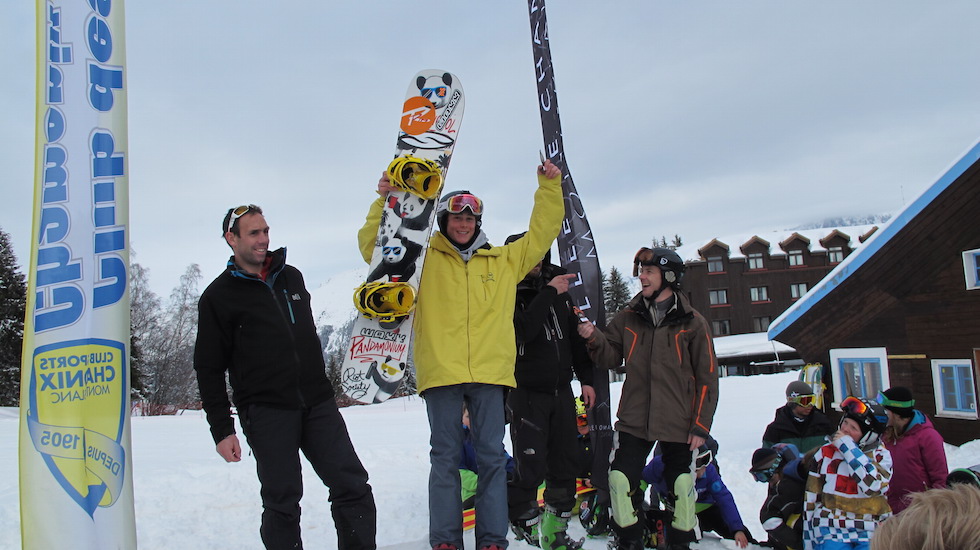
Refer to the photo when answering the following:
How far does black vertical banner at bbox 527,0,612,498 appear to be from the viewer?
17.0 ft

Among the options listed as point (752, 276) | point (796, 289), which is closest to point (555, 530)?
point (752, 276)

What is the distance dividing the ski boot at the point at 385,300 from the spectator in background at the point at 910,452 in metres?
3.79

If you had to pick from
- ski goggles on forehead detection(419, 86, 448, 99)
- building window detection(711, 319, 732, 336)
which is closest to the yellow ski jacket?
ski goggles on forehead detection(419, 86, 448, 99)

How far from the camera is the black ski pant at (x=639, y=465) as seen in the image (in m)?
3.65

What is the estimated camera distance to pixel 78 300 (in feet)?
→ 9.91

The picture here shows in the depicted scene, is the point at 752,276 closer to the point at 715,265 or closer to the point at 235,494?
the point at 715,265

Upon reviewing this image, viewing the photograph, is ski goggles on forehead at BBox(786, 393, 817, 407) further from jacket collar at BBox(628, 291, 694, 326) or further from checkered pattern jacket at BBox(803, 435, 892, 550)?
jacket collar at BBox(628, 291, 694, 326)

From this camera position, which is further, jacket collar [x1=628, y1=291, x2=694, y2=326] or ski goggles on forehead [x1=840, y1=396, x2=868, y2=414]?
jacket collar [x1=628, y1=291, x2=694, y2=326]

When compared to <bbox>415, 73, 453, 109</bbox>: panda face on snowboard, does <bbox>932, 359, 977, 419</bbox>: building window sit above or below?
below

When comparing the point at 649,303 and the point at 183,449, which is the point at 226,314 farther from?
the point at 183,449

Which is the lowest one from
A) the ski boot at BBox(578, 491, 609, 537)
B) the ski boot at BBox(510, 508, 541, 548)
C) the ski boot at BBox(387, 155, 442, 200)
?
the ski boot at BBox(578, 491, 609, 537)

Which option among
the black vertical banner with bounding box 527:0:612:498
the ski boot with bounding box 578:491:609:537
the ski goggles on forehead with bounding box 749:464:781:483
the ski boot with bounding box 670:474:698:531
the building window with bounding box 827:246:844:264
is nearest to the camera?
the ski boot with bounding box 670:474:698:531

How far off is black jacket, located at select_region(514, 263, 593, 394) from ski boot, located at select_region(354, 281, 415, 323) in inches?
29.6

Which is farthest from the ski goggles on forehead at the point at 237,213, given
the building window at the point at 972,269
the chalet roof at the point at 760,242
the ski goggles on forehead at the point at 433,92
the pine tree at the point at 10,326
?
the chalet roof at the point at 760,242
